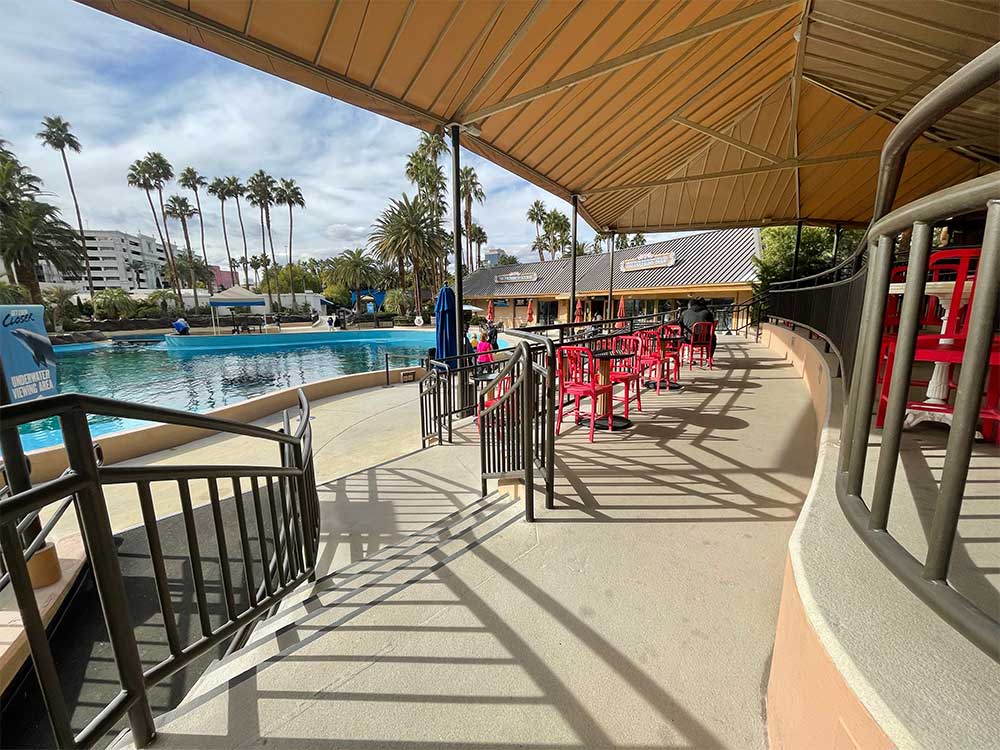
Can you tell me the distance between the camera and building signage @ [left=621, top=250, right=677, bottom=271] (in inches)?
869

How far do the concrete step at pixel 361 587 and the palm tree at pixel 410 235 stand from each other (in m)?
37.1

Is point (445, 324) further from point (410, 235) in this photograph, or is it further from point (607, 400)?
point (410, 235)

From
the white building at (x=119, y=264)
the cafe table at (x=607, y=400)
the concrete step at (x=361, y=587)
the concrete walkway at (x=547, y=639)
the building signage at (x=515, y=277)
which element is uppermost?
the white building at (x=119, y=264)

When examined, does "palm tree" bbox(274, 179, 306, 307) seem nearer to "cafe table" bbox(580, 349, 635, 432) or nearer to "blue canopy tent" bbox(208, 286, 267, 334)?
"blue canopy tent" bbox(208, 286, 267, 334)

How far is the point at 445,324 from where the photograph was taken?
30.1ft

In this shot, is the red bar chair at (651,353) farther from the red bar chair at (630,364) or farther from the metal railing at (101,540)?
the metal railing at (101,540)

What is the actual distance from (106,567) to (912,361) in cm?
236

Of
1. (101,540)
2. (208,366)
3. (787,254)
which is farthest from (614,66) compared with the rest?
(208,366)

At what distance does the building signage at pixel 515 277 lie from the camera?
30.7 m

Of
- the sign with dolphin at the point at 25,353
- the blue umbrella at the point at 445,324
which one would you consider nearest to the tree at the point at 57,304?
the sign with dolphin at the point at 25,353

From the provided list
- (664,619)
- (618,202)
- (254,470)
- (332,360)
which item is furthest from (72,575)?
(332,360)

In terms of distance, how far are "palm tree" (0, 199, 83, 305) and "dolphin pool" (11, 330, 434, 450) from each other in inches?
277

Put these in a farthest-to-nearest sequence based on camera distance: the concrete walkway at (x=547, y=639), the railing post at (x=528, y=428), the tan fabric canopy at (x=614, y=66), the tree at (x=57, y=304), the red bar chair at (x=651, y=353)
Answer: the tree at (x=57, y=304)
the red bar chair at (x=651, y=353)
the tan fabric canopy at (x=614, y=66)
the railing post at (x=528, y=428)
the concrete walkway at (x=547, y=639)

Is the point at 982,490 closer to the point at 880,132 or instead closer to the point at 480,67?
the point at 480,67
